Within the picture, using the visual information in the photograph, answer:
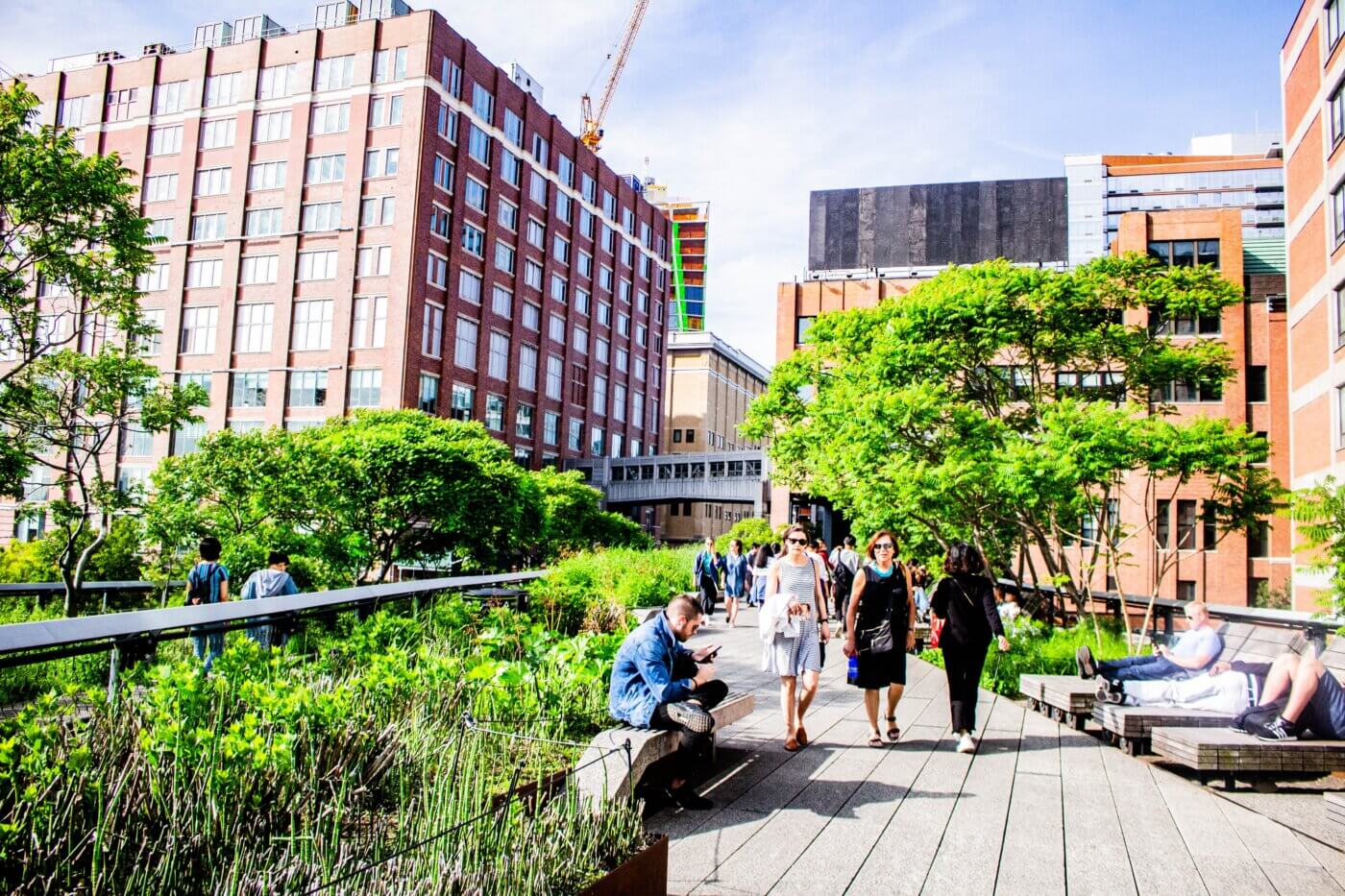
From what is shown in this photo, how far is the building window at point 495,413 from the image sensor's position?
57.1 m

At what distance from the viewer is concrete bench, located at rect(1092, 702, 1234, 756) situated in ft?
25.4

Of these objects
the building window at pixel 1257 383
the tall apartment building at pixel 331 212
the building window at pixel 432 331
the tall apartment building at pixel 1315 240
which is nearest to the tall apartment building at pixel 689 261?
the tall apartment building at pixel 331 212

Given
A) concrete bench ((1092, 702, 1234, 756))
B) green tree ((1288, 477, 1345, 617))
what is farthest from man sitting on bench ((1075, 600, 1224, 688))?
green tree ((1288, 477, 1345, 617))

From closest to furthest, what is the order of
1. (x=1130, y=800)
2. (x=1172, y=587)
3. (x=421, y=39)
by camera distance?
(x=1130, y=800), (x=1172, y=587), (x=421, y=39)

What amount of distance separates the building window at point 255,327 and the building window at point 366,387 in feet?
20.3

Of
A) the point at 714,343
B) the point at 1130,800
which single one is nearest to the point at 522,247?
the point at 714,343

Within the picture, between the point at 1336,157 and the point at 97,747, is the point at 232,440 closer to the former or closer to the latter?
the point at 97,747

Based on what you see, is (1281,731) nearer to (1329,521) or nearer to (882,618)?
(1329,521)

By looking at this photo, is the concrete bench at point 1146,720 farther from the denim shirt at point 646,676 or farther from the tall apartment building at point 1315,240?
the tall apartment building at point 1315,240

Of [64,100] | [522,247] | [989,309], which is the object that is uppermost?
[64,100]

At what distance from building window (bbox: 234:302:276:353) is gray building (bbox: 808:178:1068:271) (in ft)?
102

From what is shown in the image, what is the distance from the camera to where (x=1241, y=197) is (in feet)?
326

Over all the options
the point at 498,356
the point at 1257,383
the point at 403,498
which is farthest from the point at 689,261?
the point at 403,498

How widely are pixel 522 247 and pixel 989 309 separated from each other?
43595mm
